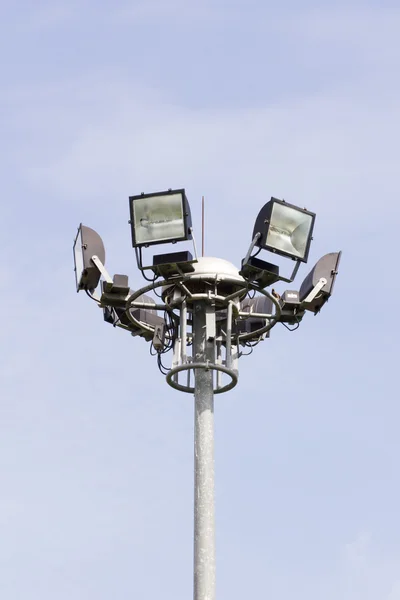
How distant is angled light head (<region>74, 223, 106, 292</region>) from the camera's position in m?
29.0

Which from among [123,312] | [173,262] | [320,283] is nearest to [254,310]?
[320,283]

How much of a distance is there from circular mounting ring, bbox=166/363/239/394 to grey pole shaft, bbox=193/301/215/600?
232 mm

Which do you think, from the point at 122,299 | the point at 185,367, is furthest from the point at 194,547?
the point at 122,299

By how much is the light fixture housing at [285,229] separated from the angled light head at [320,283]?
1394mm

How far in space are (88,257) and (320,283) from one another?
15.4 ft

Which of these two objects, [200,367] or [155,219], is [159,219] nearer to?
[155,219]

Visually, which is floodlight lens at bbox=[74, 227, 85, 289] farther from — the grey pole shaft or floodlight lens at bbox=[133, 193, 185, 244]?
the grey pole shaft

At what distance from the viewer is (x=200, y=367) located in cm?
2805

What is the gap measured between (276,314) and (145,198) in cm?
364

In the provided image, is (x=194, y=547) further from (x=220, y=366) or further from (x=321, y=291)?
(x=321, y=291)

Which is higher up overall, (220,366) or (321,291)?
(321,291)

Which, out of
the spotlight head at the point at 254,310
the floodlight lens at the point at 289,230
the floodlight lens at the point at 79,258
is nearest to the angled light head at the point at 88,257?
the floodlight lens at the point at 79,258

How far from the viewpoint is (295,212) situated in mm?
27938

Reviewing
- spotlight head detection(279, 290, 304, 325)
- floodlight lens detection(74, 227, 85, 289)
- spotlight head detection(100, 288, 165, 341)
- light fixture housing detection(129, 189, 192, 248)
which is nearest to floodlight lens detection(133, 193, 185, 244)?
light fixture housing detection(129, 189, 192, 248)
